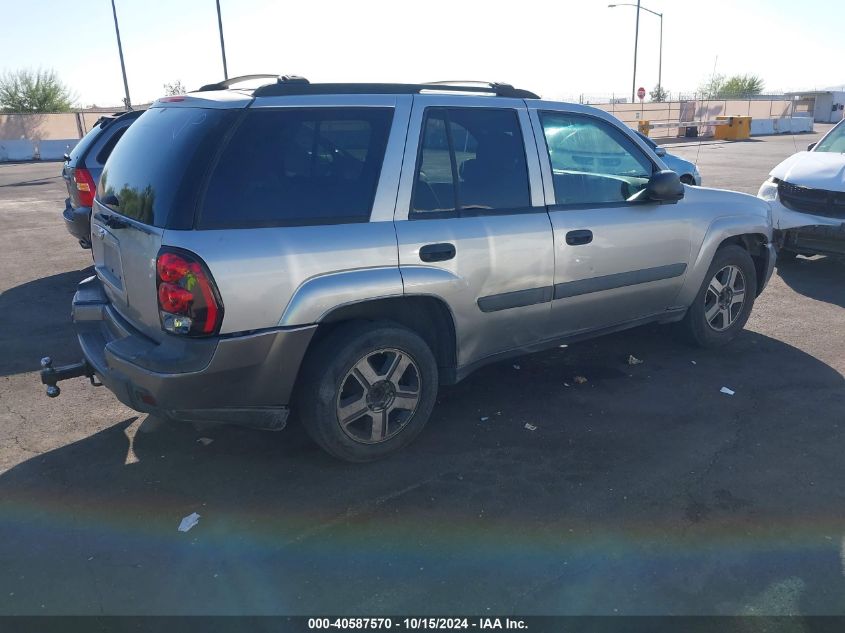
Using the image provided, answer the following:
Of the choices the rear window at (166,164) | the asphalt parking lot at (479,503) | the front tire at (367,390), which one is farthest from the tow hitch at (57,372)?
the front tire at (367,390)

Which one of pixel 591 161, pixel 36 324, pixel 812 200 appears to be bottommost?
pixel 36 324

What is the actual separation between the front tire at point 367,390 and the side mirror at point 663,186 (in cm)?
188

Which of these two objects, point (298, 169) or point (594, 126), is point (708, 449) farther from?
point (298, 169)

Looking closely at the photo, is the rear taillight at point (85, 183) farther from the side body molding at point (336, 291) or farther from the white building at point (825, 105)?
the white building at point (825, 105)

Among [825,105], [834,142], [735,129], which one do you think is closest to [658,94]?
[825,105]

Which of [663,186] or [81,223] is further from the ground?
[663,186]

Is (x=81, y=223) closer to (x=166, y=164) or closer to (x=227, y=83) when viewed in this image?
(x=227, y=83)

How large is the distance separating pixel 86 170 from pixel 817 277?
26.9ft

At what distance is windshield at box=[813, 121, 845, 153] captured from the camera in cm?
832

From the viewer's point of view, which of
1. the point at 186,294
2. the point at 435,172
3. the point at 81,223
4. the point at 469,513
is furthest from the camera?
the point at 81,223

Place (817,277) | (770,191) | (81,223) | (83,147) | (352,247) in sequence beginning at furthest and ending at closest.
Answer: (770,191) < (817,277) < (83,147) < (81,223) < (352,247)

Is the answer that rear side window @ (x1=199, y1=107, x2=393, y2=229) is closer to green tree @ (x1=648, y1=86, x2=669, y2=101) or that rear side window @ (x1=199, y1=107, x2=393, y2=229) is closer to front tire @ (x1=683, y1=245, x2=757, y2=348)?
front tire @ (x1=683, y1=245, x2=757, y2=348)

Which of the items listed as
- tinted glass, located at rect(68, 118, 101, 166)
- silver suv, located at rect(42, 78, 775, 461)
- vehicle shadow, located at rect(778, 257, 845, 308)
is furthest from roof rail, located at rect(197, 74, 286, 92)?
vehicle shadow, located at rect(778, 257, 845, 308)

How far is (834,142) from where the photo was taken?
846 centimetres
